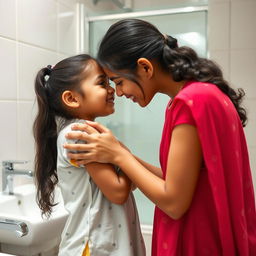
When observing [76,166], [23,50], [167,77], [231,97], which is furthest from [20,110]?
[231,97]

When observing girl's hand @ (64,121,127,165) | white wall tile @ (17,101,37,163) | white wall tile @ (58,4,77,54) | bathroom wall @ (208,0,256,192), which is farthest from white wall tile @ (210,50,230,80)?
girl's hand @ (64,121,127,165)

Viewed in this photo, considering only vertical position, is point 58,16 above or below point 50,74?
above

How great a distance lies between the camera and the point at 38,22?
1.57 metres

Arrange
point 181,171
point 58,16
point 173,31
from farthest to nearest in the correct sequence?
point 173,31
point 58,16
point 181,171

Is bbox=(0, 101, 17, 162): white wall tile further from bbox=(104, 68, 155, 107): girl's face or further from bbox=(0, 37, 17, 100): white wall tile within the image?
bbox=(104, 68, 155, 107): girl's face

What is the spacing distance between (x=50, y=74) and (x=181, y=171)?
468mm

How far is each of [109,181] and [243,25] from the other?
4.97 feet

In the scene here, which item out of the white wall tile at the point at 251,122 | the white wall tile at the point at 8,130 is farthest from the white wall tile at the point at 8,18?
the white wall tile at the point at 251,122

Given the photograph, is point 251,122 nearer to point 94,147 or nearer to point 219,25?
point 219,25

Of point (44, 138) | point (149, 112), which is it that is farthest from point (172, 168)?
point (149, 112)

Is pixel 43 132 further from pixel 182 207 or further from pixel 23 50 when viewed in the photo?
pixel 23 50

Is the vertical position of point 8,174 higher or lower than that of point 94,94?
lower

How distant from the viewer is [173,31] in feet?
6.39

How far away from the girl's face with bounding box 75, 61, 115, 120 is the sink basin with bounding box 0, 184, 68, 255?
37cm
